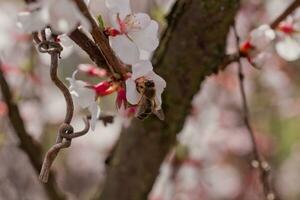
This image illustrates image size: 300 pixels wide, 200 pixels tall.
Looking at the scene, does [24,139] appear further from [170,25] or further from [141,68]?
[141,68]

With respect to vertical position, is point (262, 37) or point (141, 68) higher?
point (141, 68)

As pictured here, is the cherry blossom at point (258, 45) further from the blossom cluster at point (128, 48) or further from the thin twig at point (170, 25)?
the blossom cluster at point (128, 48)

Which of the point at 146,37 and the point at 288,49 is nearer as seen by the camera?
the point at 146,37

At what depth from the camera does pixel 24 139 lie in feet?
3.47

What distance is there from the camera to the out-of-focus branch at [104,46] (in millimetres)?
569

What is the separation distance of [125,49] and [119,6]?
4cm

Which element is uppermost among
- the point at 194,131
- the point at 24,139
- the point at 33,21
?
the point at 33,21

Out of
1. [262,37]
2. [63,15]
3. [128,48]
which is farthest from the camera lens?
[262,37]

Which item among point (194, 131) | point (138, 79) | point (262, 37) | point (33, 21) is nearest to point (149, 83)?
point (138, 79)

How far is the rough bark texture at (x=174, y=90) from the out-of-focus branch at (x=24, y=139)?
8 centimetres

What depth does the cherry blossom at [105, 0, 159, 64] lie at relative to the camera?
630mm

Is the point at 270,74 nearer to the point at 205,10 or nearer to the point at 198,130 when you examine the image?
the point at 198,130

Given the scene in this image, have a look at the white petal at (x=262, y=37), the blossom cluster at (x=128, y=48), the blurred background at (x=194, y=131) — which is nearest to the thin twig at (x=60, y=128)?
the blossom cluster at (x=128, y=48)

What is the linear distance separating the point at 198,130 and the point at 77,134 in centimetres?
76
